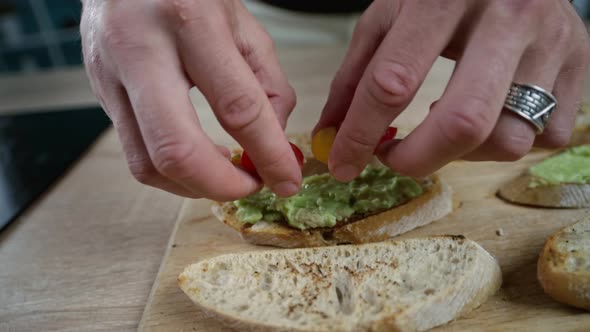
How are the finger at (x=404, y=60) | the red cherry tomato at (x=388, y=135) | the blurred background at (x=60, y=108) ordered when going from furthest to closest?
1. the blurred background at (x=60, y=108)
2. the red cherry tomato at (x=388, y=135)
3. the finger at (x=404, y=60)

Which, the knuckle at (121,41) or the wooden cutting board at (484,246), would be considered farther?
the wooden cutting board at (484,246)

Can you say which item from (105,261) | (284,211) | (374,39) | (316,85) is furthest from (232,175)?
(316,85)

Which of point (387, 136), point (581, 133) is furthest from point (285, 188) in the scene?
point (581, 133)

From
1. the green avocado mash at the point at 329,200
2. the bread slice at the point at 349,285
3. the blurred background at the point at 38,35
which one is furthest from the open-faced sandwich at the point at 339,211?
the blurred background at the point at 38,35

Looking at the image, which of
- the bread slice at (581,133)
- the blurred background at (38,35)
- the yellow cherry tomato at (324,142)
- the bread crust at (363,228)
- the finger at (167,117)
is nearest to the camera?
the finger at (167,117)

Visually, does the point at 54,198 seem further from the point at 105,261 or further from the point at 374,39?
the point at 374,39

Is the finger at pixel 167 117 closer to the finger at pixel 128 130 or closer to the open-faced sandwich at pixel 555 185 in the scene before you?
the finger at pixel 128 130

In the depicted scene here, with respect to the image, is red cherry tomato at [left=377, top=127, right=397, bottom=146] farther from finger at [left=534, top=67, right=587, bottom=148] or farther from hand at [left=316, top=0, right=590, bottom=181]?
finger at [left=534, top=67, right=587, bottom=148]

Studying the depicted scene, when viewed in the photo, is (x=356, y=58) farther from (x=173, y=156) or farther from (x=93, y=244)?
(x=93, y=244)
